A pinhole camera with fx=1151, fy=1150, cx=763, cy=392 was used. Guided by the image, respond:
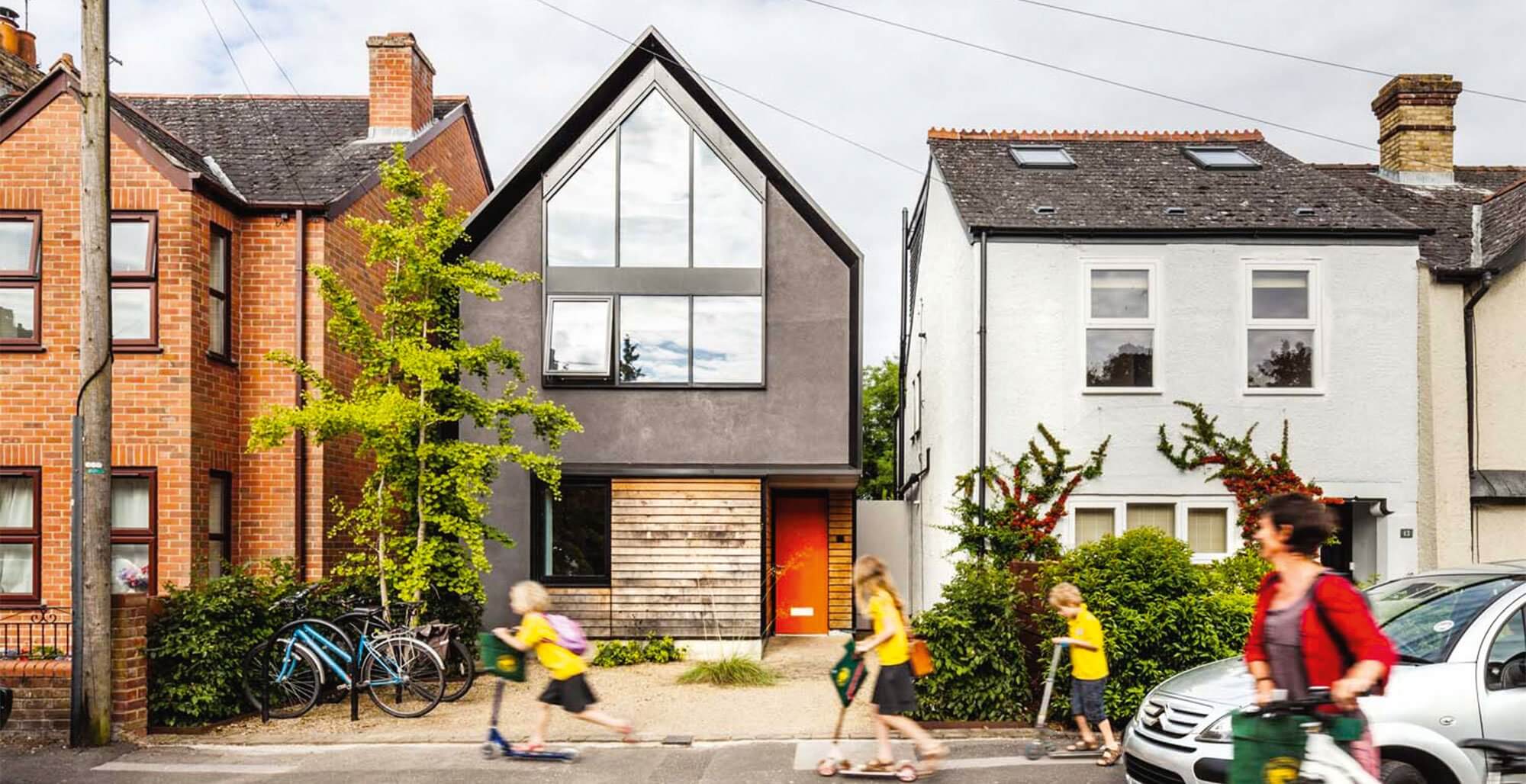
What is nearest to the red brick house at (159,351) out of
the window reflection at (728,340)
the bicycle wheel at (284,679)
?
the bicycle wheel at (284,679)

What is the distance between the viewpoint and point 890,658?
8.12m

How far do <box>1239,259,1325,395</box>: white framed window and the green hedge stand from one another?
22.0ft

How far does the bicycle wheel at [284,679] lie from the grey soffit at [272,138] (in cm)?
641

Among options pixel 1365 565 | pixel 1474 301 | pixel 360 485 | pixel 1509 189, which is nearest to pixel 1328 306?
pixel 1474 301

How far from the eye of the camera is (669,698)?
12109mm

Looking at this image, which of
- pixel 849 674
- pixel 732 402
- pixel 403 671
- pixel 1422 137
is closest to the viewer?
pixel 849 674

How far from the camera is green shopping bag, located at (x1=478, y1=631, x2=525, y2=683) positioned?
8.65 meters

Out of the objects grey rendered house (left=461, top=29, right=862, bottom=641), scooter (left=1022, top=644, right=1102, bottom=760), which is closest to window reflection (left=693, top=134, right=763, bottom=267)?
grey rendered house (left=461, top=29, right=862, bottom=641)

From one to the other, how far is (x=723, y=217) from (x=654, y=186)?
105 centimetres

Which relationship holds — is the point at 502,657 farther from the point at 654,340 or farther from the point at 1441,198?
the point at 1441,198

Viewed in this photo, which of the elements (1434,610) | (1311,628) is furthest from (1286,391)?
(1311,628)

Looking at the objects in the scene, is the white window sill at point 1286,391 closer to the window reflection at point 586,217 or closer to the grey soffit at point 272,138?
the window reflection at point 586,217

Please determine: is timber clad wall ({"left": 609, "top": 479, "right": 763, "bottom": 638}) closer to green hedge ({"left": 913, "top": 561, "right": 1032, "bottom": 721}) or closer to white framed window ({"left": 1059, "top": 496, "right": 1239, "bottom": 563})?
white framed window ({"left": 1059, "top": 496, "right": 1239, "bottom": 563})

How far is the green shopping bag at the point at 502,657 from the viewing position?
340 inches
